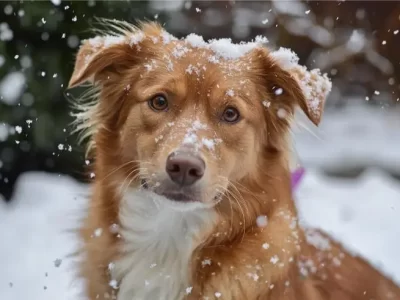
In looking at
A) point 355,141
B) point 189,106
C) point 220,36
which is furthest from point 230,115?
point 355,141

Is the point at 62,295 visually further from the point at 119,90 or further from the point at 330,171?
the point at 330,171

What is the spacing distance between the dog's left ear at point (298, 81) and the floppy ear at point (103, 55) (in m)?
0.72

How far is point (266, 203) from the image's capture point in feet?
10.3

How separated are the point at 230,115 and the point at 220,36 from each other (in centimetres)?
433

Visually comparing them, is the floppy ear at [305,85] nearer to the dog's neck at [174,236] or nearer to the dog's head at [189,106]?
the dog's head at [189,106]

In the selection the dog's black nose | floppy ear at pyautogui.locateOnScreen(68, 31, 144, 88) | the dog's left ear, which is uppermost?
the dog's left ear

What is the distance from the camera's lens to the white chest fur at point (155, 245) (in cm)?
305

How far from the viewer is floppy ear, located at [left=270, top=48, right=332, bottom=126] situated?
2.97 meters

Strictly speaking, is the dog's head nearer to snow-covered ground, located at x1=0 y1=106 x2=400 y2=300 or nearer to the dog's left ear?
the dog's left ear

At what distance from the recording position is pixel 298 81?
3.05 m

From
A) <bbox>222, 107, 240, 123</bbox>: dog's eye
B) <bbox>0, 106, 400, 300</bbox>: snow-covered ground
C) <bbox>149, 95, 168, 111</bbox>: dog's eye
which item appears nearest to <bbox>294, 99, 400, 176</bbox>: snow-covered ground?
<bbox>0, 106, 400, 300</bbox>: snow-covered ground

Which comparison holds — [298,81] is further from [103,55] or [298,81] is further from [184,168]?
[103,55]

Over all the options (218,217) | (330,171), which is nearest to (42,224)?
(218,217)

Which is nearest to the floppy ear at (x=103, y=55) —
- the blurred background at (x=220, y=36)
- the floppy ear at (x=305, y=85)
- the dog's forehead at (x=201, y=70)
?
the dog's forehead at (x=201, y=70)
